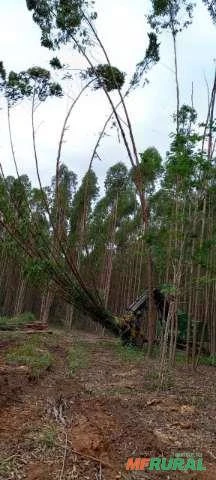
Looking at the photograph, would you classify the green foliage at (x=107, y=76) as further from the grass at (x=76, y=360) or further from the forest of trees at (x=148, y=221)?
the grass at (x=76, y=360)

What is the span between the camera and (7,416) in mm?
3752

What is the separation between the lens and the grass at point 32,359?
19.0 ft

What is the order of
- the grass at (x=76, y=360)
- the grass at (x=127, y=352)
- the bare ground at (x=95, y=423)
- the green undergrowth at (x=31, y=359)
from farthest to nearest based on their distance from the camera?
1. the grass at (x=127, y=352)
2. the grass at (x=76, y=360)
3. the green undergrowth at (x=31, y=359)
4. the bare ground at (x=95, y=423)

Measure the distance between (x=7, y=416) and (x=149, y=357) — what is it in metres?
5.73

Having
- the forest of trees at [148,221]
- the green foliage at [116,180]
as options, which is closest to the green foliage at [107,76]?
the forest of trees at [148,221]

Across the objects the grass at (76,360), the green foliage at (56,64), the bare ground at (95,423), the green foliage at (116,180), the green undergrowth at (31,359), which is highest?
the green foliage at (116,180)

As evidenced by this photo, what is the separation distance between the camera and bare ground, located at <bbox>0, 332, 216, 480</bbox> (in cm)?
294

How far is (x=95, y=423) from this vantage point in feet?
12.3

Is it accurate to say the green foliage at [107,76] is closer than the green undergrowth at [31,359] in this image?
No

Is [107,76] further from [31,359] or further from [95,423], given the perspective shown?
[95,423]

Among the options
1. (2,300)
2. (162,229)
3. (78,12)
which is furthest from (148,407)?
(2,300)

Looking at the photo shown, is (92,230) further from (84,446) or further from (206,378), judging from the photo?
(84,446)

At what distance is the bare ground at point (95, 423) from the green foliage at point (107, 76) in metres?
6.29

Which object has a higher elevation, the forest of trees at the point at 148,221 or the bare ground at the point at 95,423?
the forest of trees at the point at 148,221
